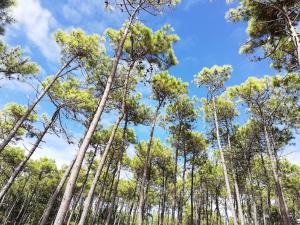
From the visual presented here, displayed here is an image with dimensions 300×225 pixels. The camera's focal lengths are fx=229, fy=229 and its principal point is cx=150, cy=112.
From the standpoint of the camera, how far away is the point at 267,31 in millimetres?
9969

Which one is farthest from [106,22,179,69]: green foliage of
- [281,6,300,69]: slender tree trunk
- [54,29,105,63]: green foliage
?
[281,6,300,69]: slender tree trunk

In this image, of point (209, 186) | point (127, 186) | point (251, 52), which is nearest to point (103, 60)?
point (251, 52)

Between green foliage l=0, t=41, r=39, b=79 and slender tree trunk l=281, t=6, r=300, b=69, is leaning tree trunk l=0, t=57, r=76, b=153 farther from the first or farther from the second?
slender tree trunk l=281, t=6, r=300, b=69

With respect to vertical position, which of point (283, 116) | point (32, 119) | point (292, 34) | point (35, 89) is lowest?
point (35, 89)

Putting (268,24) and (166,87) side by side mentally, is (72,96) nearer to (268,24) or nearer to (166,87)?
(166,87)

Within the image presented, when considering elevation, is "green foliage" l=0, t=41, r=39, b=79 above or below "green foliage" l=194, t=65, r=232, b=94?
below

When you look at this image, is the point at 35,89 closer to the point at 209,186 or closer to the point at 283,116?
the point at 283,116

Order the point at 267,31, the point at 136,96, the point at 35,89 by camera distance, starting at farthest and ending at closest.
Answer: the point at 136,96
the point at 35,89
the point at 267,31

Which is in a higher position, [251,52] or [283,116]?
[283,116]

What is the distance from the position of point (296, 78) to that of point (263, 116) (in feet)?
12.9

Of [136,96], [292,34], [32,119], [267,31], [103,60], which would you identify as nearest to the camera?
[292,34]

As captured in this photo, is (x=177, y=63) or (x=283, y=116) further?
(x=283, y=116)

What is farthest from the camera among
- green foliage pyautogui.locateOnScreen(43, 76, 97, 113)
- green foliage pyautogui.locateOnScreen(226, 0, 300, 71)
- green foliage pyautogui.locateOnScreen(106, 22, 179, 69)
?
green foliage pyautogui.locateOnScreen(43, 76, 97, 113)

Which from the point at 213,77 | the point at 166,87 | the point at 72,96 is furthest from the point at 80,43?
the point at 213,77
